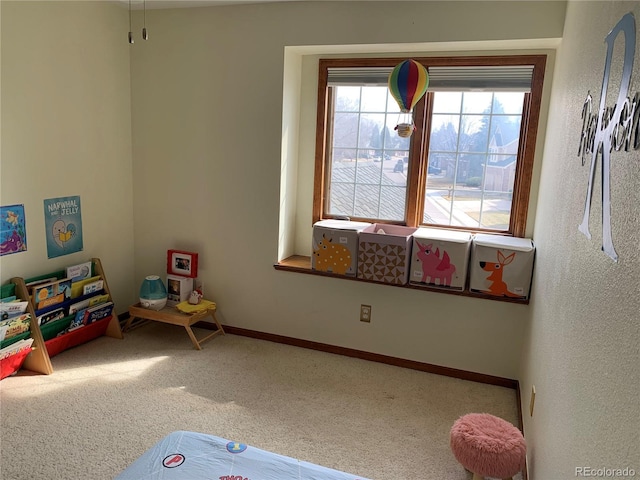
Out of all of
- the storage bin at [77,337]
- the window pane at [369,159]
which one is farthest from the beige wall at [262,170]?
the storage bin at [77,337]

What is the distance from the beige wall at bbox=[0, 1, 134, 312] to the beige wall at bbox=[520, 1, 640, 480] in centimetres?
287

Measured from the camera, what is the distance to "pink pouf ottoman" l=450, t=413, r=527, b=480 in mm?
1832

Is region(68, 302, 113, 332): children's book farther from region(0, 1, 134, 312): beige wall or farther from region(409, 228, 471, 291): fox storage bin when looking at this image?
region(409, 228, 471, 291): fox storage bin

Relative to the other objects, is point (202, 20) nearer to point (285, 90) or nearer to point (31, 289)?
point (285, 90)

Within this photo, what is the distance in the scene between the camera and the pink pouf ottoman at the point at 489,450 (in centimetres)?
183

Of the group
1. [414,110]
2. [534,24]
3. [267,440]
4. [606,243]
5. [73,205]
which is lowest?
[267,440]

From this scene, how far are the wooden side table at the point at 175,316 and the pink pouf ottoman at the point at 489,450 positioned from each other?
1955mm

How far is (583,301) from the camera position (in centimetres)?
131

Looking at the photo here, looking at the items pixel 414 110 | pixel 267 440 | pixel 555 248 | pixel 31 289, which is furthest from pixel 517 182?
pixel 31 289

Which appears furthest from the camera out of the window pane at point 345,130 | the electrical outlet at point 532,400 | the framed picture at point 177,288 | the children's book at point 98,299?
the framed picture at point 177,288

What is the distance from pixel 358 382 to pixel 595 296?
1.92m

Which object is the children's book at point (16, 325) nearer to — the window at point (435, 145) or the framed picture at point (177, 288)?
the framed picture at point (177, 288)

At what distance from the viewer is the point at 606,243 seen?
1102mm

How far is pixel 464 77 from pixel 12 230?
2910 millimetres
